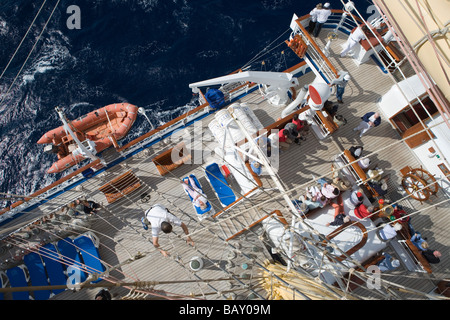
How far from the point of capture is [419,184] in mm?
11977

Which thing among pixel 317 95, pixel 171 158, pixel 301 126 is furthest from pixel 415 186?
pixel 171 158

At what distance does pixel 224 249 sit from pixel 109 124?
10698mm

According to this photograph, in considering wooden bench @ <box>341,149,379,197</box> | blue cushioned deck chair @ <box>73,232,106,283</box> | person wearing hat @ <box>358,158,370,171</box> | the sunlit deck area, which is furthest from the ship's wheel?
blue cushioned deck chair @ <box>73,232,106,283</box>

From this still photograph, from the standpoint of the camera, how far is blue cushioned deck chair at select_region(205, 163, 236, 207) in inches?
493

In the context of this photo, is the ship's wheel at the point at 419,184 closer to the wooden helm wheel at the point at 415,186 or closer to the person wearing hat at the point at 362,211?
the wooden helm wheel at the point at 415,186

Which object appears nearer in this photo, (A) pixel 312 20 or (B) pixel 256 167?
(B) pixel 256 167

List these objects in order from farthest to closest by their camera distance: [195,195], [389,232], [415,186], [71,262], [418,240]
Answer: [195,195] → [415,186] → [71,262] → [418,240] → [389,232]

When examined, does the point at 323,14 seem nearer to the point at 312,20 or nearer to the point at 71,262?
the point at 312,20

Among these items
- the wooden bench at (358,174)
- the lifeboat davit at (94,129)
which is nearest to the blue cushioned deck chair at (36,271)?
the lifeboat davit at (94,129)

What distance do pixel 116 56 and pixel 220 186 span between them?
14.3 m

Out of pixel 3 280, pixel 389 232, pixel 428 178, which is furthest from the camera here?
pixel 428 178

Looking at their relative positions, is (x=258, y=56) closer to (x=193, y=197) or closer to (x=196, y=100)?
(x=196, y=100)
